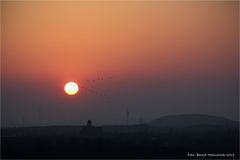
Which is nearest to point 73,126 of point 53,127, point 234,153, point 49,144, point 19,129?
point 53,127

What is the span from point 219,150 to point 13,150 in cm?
1914

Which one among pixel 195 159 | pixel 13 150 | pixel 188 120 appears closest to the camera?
pixel 195 159

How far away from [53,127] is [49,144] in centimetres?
6228

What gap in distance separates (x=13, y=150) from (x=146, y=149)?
40.4 feet

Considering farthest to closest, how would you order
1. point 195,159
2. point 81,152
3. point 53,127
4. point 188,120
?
point 188,120, point 53,127, point 81,152, point 195,159

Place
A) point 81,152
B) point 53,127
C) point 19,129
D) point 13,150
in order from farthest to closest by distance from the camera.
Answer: point 53,127
point 19,129
point 13,150
point 81,152

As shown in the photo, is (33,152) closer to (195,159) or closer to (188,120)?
(195,159)

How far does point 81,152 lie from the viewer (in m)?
47.2

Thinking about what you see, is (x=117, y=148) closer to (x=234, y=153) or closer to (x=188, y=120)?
(x=234, y=153)

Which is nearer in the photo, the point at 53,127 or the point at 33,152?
the point at 33,152

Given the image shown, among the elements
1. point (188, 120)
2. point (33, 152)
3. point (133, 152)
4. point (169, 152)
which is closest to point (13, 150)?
point (33, 152)

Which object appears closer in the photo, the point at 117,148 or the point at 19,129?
the point at 117,148

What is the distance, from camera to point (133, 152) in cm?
4769

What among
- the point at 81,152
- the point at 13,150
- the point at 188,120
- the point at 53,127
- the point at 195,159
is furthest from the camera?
the point at 188,120
